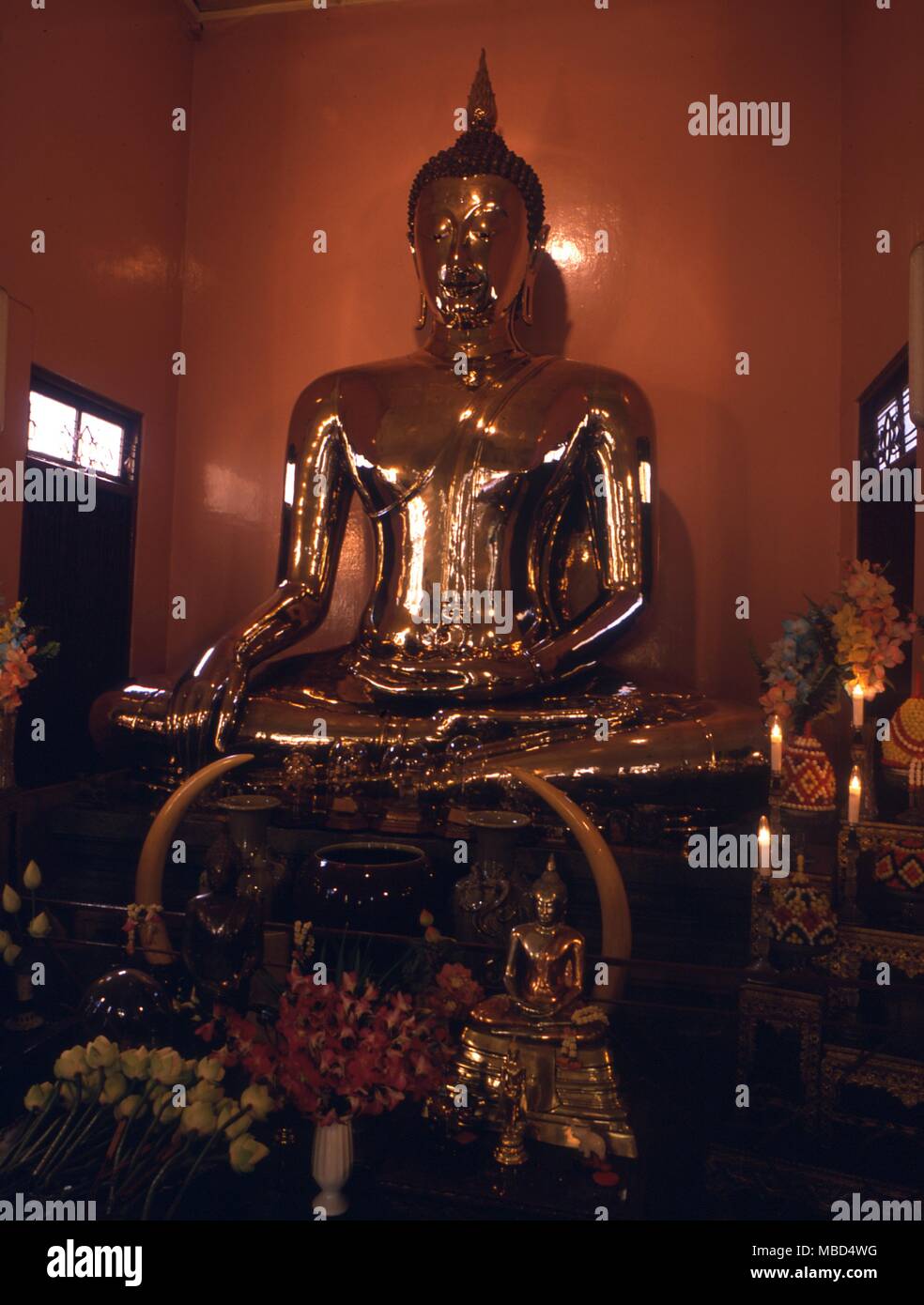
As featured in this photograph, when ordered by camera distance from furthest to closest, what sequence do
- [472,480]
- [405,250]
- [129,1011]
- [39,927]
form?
[405,250], [472,480], [39,927], [129,1011]

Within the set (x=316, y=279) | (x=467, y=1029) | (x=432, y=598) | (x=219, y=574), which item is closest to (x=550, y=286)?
(x=316, y=279)

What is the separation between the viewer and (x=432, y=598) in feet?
11.5

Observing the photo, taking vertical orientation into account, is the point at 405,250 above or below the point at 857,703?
above

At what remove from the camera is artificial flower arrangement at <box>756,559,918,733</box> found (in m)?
2.22

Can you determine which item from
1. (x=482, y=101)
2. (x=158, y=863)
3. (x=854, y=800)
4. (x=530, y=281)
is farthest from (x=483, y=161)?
(x=158, y=863)

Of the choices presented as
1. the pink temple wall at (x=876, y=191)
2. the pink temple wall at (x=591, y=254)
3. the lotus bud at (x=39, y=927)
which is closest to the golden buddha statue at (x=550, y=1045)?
the lotus bud at (x=39, y=927)

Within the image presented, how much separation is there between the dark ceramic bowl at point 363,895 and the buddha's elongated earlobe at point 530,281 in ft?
7.70

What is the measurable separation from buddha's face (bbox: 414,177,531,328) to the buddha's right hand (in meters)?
1.55

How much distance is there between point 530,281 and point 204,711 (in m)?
1.95

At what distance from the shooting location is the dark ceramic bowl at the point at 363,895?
75.4 inches

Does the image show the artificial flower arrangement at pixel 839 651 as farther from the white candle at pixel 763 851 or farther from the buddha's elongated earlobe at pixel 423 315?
the buddha's elongated earlobe at pixel 423 315

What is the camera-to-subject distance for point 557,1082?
1602mm

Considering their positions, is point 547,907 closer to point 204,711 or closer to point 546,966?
point 546,966

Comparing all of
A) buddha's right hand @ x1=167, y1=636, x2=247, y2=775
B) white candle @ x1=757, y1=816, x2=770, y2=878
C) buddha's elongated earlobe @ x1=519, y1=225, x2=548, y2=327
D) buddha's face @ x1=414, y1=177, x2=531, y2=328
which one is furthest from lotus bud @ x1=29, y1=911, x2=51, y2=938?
buddha's elongated earlobe @ x1=519, y1=225, x2=548, y2=327
